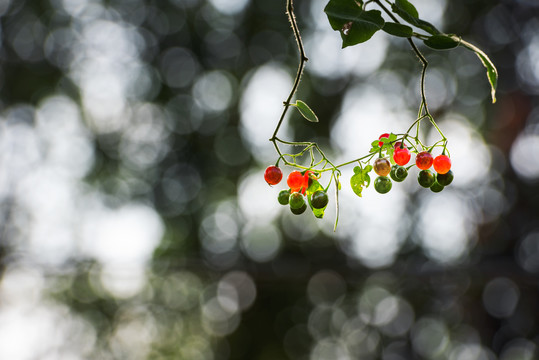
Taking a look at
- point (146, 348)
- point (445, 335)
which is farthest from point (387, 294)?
point (146, 348)

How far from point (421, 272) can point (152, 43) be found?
2922mm

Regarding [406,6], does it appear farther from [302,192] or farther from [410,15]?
[302,192]

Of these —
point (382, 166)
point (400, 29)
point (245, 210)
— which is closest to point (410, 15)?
point (400, 29)

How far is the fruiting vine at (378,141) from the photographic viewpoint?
51cm

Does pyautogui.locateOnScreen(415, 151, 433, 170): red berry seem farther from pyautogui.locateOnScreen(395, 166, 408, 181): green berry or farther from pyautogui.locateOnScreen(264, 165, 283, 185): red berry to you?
pyautogui.locateOnScreen(264, 165, 283, 185): red berry

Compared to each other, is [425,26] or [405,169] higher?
[425,26]

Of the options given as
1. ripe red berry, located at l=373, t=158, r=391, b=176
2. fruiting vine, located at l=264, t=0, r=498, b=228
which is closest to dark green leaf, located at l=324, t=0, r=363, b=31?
fruiting vine, located at l=264, t=0, r=498, b=228

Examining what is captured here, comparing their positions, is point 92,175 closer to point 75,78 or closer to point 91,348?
point 75,78

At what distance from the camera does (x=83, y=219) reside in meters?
4.34

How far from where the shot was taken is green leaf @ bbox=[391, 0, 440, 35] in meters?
0.50

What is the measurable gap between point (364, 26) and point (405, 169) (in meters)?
0.16

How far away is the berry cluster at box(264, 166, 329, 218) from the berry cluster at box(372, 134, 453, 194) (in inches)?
2.4

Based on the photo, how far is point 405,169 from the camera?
583 mm

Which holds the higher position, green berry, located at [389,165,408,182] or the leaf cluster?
the leaf cluster
